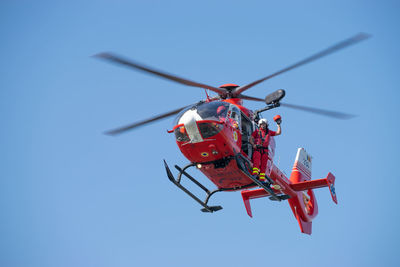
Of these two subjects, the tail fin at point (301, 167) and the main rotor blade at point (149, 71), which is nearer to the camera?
the main rotor blade at point (149, 71)

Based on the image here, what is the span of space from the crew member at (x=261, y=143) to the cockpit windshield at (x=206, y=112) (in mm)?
1715

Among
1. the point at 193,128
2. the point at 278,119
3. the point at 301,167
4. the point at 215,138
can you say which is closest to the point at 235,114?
the point at 215,138

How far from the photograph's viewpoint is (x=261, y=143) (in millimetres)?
15867

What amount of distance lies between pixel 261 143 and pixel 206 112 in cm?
263

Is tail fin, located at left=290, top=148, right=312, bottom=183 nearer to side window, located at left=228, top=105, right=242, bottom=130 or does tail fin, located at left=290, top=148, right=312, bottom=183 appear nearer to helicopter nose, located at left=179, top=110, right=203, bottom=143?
side window, located at left=228, top=105, right=242, bottom=130

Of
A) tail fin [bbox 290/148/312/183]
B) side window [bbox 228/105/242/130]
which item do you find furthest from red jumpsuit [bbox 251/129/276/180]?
tail fin [bbox 290/148/312/183]

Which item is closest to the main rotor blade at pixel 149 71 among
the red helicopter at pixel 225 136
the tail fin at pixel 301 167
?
the red helicopter at pixel 225 136

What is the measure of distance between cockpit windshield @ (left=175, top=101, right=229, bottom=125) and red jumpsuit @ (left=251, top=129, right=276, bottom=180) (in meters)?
1.80

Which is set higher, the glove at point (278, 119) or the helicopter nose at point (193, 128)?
the helicopter nose at point (193, 128)

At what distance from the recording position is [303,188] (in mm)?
17844

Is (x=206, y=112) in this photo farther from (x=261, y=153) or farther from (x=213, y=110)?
(x=261, y=153)

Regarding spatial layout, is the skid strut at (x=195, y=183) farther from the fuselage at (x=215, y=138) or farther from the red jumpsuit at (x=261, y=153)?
the red jumpsuit at (x=261, y=153)

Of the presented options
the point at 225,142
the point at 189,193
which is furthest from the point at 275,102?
the point at 189,193

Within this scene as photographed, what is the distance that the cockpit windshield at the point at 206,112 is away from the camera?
14.2 meters
